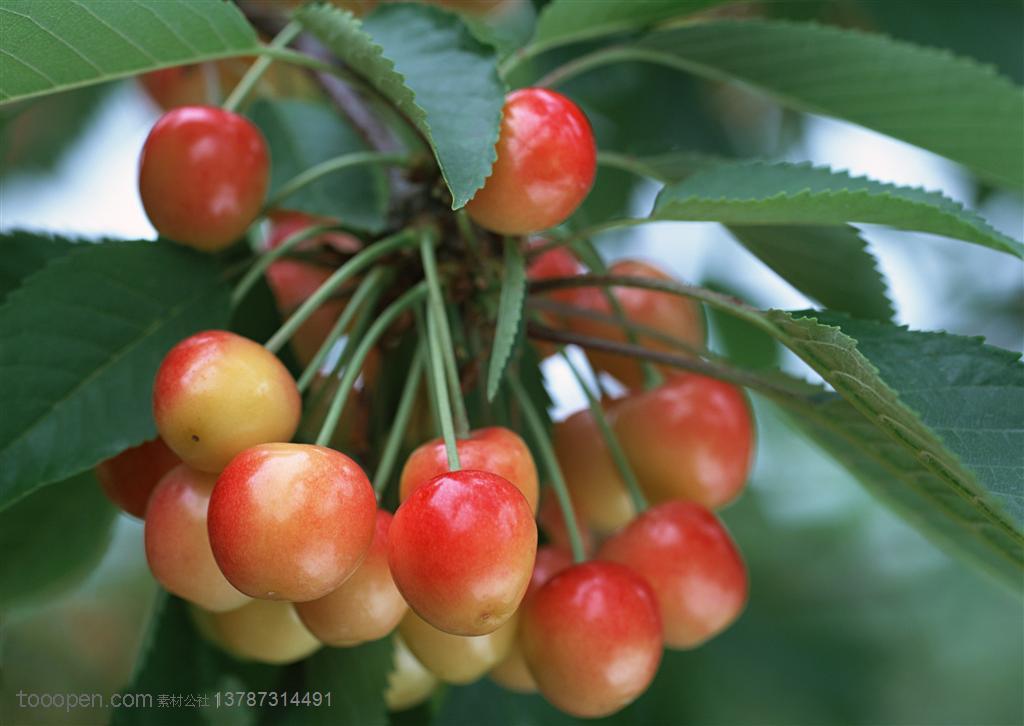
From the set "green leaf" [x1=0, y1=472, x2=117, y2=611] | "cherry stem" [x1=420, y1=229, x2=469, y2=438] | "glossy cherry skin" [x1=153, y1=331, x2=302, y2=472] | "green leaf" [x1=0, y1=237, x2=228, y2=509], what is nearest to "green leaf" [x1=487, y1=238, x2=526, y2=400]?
"cherry stem" [x1=420, y1=229, x2=469, y2=438]

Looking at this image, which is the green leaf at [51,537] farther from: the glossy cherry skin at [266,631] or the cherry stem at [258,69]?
the cherry stem at [258,69]

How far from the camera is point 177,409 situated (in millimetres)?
639

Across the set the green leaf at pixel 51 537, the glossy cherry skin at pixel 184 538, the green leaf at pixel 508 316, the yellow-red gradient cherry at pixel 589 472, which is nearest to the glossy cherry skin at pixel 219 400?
the glossy cherry skin at pixel 184 538

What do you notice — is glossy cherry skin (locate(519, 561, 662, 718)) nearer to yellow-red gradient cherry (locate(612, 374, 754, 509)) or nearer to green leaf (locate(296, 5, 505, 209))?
yellow-red gradient cherry (locate(612, 374, 754, 509))

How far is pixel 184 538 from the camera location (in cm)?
67

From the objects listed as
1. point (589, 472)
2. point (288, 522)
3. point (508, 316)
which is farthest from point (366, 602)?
point (589, 472)

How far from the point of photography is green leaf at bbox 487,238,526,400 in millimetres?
658

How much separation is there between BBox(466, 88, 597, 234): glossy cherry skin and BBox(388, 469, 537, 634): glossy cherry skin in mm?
198

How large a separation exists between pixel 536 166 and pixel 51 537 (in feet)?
1.69

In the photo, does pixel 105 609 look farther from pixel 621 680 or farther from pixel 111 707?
pixel 621 680

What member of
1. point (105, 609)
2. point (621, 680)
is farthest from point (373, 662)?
point (105, 609)

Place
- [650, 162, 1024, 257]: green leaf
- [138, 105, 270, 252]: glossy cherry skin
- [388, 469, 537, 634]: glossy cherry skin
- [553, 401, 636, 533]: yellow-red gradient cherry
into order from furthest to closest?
[553, 401, 636, 533]: yellow-red gradient cherry
[138, 105, 270, 252]: glossy cherry skin
[650, 162, 1024, 257]: green leaf
[388, 469, 537, 634]: glossy cherry skin

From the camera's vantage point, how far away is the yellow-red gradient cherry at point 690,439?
0.89 m

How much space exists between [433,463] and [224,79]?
3.63 feet
